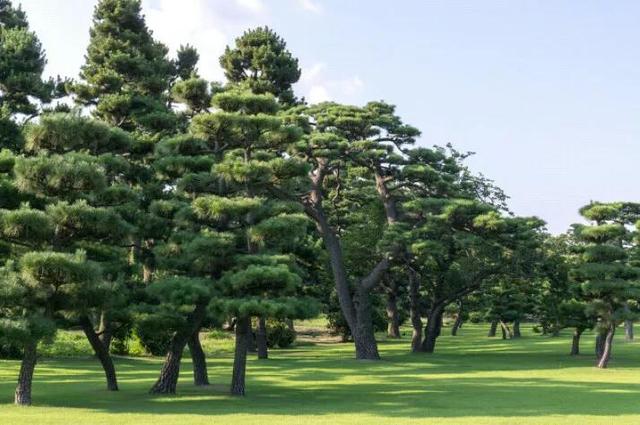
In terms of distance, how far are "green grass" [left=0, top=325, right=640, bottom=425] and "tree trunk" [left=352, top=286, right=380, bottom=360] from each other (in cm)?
100

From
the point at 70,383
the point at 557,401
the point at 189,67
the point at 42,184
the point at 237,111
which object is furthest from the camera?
the point at 189,67

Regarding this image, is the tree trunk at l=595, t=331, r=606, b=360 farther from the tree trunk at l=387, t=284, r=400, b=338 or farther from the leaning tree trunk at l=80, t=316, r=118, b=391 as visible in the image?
the leaning tree trunk at l=80, t=316, r=118, b=391

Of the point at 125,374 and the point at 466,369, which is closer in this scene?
the point at 125,374

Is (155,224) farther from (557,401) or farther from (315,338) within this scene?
(315,338)

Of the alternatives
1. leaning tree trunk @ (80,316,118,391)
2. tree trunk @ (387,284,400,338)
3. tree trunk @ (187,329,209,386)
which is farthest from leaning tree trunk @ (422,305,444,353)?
leaning tree trunk @ (80,316,118,391)

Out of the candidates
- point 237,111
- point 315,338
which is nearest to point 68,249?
point 237,111

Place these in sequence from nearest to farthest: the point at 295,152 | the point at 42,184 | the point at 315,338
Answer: the point at 42,184
the point at 295,152
the point at 315,338

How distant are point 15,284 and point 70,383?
25.5 ft

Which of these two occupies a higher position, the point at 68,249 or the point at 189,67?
the point at 189,67

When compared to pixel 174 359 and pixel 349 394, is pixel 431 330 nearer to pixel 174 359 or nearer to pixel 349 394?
pixel 349 394

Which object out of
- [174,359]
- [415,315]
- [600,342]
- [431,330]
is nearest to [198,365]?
[174,359]

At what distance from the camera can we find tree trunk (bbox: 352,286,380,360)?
35156 millimetres

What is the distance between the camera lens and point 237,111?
69.2ft

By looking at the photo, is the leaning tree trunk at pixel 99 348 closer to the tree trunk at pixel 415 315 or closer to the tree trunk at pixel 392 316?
the tree trunk at pixel 415 315
